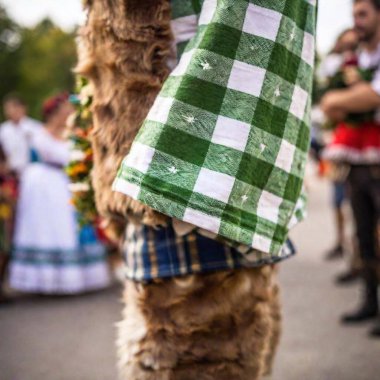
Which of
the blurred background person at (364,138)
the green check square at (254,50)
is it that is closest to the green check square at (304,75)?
the green check square at (254,50)

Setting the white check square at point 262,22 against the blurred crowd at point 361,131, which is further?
the blurred crowd at point 361,131

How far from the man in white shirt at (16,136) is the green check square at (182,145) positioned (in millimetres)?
4510

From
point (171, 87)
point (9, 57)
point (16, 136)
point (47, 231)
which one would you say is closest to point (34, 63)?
point (9, 57)

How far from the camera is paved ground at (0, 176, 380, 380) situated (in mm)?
2701

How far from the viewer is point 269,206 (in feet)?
4.01

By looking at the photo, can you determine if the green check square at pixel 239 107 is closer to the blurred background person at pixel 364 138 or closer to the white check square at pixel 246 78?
the white check square at pixel 246 78

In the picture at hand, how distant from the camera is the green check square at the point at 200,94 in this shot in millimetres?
1140

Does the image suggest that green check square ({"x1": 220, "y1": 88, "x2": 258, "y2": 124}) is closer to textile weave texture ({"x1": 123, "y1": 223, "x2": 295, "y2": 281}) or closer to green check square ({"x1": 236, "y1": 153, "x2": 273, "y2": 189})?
green check square ({"x1": 236, "y1": 153, "x2": 273, "y2": 189})

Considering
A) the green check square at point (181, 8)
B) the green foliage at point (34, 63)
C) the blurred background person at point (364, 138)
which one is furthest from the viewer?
the green foliage at point (34, 63)

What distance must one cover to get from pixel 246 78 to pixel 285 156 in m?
0.23

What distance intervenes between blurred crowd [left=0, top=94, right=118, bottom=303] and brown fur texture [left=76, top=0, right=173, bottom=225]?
3.01 metres

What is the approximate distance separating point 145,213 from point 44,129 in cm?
358

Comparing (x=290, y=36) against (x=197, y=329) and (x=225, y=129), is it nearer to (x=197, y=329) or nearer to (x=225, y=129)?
(x=225, y=129)

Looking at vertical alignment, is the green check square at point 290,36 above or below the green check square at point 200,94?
above
